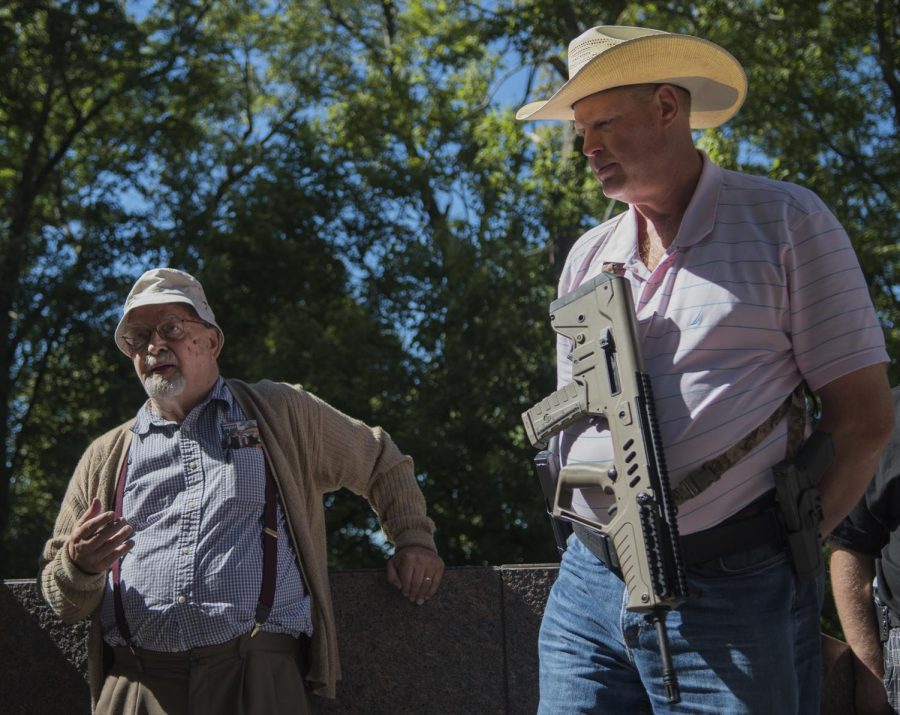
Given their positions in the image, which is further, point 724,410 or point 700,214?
point 700,214

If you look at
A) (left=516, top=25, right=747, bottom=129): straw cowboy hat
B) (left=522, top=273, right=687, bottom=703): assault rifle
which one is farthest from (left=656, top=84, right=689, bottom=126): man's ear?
(left=522, top=273, right=687, bottom=703): assault rifle

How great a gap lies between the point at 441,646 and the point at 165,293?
5.45 feet

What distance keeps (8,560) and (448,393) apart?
6847 millimetres

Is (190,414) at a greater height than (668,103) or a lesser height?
lesser

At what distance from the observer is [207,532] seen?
3795mm

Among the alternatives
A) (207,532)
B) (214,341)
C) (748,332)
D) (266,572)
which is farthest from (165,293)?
(748,332)

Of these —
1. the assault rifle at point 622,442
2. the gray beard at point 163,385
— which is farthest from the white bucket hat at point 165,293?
the assault rifle at point 622,442

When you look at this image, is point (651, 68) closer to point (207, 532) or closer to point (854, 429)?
point (854, 429)

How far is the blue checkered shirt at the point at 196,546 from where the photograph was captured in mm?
3703

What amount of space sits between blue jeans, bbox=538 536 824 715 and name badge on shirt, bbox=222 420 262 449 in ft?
5.46

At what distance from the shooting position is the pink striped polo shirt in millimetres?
2512

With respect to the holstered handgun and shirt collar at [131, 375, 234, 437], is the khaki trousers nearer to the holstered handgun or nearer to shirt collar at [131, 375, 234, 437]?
shirt collar at [131, 375, 234, 437]

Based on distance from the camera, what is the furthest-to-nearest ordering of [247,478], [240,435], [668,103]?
[240,435], [247,478], [668,103]

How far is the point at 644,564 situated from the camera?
238 centimetres
